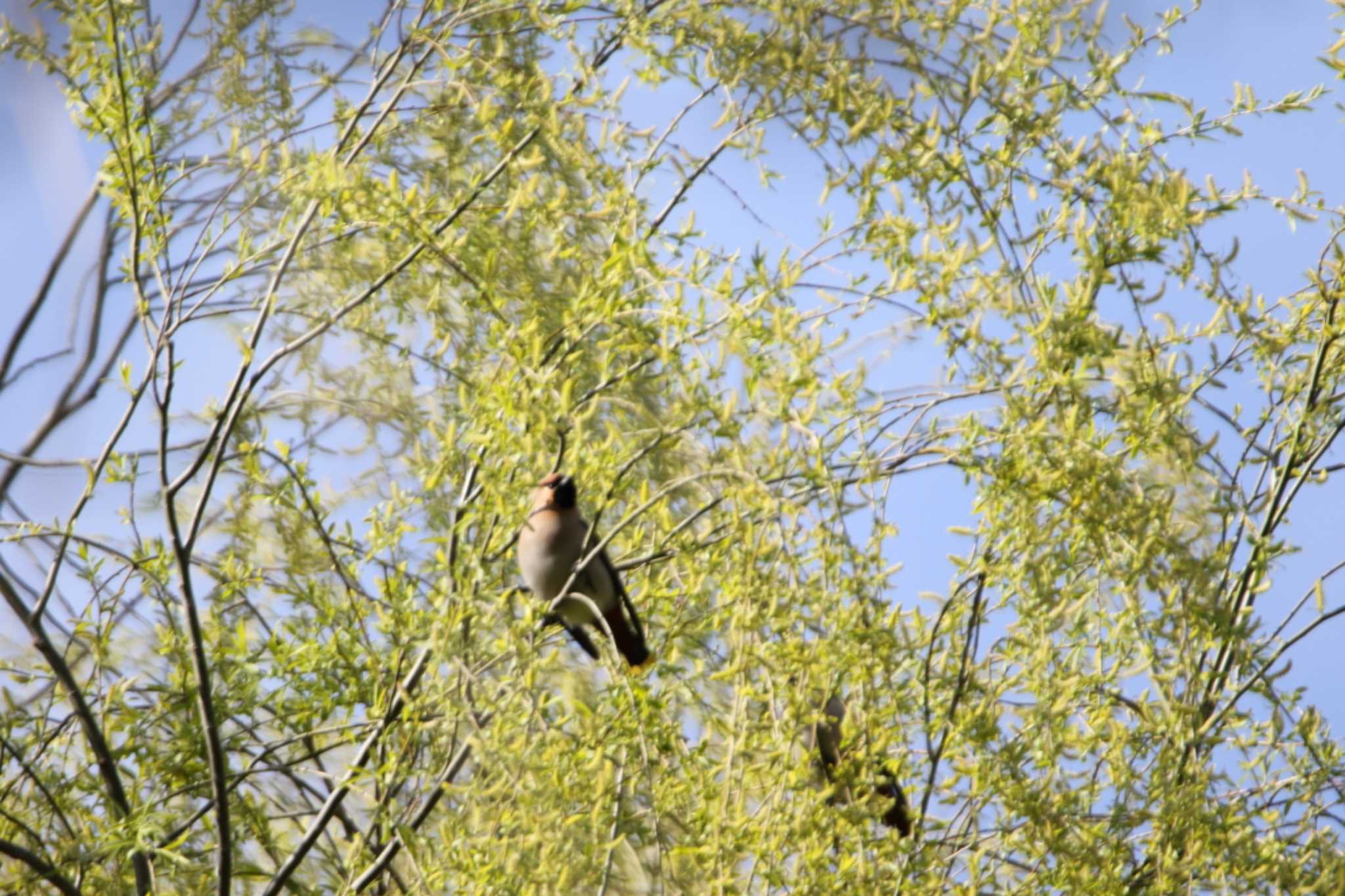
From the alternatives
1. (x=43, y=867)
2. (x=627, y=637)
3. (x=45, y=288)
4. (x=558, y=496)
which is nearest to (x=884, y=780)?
(x=627, y=637)

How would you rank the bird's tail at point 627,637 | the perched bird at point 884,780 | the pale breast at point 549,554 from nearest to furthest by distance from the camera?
the perched bird at point 884,780, the bird's tail at point 627,637, the pale breast at point 549,554

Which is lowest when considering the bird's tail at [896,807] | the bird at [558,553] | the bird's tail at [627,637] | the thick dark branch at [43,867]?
the thick dark branch at [43,867]

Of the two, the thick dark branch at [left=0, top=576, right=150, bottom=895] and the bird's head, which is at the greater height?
the bird's head

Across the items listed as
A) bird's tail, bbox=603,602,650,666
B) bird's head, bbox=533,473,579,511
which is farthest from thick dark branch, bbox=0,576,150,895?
bird's head, bbox=533,473,579,511

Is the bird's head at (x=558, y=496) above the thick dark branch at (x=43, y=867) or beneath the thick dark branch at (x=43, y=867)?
above

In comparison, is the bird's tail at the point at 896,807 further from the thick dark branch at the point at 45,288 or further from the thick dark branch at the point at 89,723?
the thick dark branch at the point at 45,288

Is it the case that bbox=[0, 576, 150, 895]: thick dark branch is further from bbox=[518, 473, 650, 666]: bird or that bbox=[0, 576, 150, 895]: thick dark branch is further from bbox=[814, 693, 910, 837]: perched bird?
bbox=[814, 693, 910, 837]: perched bird

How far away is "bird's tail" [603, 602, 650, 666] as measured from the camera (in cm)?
284

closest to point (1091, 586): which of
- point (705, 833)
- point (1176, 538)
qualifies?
point (1176, 538)

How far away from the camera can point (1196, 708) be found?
212 centimetres

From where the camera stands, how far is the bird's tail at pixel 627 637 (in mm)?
2840

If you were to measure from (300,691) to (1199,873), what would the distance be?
151 centimetres

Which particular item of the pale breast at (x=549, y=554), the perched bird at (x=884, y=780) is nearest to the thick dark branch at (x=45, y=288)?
the pale breast at (x=549, y=554)

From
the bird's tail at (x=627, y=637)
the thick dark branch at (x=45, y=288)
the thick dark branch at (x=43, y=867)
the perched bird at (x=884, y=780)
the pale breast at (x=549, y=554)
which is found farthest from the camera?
the thick dark branch at (x=45, y=288)
